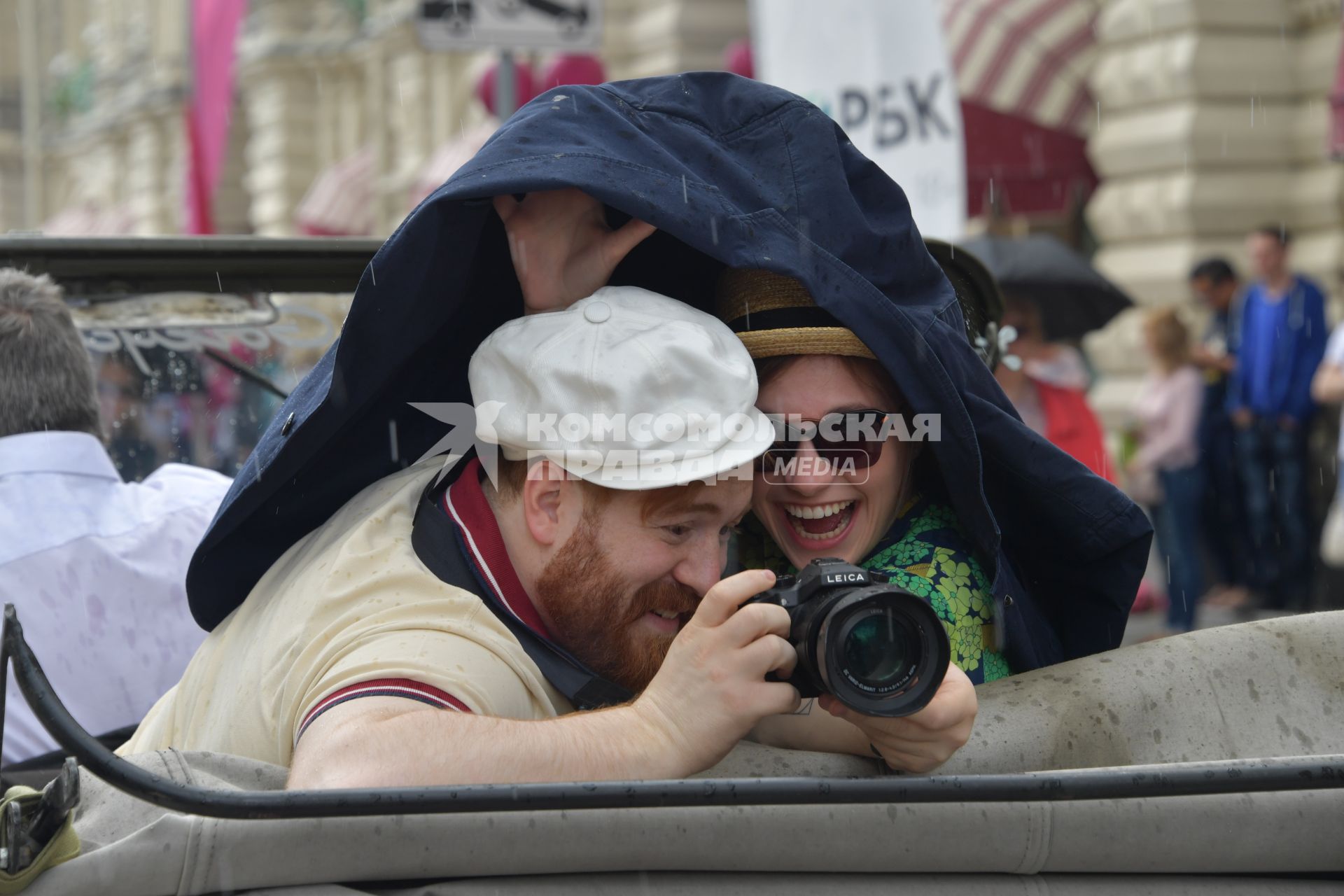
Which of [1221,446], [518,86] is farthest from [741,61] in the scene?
[1221,446]

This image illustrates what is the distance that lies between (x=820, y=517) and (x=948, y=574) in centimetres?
24

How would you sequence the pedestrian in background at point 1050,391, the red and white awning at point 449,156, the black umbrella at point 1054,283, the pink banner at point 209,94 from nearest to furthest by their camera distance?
the pedestrian in background at point 1050,391
the black umbrella at point 1054,283
the pink banner at point 209,94
the red and white awning at point 449,156

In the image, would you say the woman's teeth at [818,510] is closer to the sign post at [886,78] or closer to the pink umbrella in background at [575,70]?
the sign post at [886,78]

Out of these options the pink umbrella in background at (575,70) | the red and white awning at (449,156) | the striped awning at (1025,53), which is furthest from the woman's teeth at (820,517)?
the red and white awning at (449,156)

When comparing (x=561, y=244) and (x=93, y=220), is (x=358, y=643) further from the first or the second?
(x=93, y=220)

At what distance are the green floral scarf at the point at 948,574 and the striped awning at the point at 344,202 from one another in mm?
19536

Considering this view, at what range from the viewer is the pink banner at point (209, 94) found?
10.2 meters

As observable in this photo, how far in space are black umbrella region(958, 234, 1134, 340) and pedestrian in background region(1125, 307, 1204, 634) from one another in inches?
48.4

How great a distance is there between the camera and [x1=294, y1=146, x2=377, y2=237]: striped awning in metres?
22.1

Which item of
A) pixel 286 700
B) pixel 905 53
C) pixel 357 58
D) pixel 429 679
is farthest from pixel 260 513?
pixel 357 58

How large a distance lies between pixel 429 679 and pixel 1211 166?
10127 millimetres

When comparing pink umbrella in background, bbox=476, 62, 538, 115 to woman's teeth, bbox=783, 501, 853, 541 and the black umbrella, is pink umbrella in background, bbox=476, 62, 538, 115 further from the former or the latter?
woman's teeth, bbox=783, 501, 853, 541

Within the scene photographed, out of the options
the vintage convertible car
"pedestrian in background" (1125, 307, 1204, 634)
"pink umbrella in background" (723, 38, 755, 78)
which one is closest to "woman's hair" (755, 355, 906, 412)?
the vintage convertible car

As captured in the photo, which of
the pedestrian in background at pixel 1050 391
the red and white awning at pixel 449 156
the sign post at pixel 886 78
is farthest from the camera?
the red and white awning at pixel 449 156
